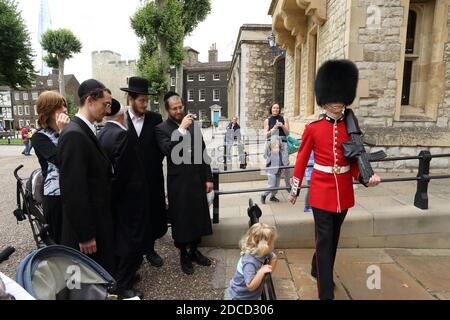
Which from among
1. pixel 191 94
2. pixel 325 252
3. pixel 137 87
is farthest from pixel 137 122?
pixel 191 94

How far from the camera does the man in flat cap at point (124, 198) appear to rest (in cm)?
297

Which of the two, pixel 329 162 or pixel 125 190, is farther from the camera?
pixel 125 190

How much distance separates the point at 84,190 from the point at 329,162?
2.04 meters

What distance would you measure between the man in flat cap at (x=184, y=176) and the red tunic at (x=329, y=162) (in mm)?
1109

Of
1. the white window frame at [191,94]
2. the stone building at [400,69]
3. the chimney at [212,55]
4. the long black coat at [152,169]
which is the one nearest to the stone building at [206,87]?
the white window frame at [191,94]

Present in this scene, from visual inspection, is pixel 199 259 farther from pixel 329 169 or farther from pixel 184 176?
pixel 329 169

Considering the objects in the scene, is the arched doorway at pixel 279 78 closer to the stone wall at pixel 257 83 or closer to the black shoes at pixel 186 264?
A: the stone wall at pixel 257 83

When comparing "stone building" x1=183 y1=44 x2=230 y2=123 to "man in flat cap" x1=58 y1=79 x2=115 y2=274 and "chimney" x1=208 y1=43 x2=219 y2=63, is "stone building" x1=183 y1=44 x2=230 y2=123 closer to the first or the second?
"chimney" x1=208 y1=43 x2=219 y2=63

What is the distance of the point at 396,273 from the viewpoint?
3.34m

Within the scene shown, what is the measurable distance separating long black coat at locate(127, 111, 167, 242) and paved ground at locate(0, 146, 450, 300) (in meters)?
0.49

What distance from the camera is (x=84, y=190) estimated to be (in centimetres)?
231

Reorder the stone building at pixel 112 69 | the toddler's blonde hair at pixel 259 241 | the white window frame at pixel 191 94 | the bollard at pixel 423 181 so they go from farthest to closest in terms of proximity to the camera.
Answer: the white window frame at pixel 191 94, the stone building at pixel 112 69, the bollard at pixel 423 181, the toddler's blonde hair at pixel 259 241
